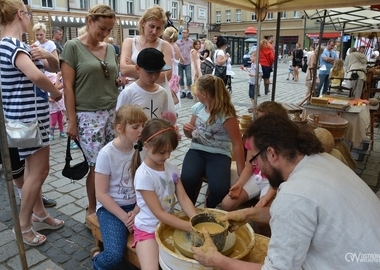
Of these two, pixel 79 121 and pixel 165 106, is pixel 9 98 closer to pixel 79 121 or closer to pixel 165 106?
pixel 79 121

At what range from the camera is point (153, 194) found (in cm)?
198

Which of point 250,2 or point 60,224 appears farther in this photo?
point 250,2

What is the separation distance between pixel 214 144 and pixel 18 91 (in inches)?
64.1

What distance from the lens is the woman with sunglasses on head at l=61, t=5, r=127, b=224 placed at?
8.19 feet

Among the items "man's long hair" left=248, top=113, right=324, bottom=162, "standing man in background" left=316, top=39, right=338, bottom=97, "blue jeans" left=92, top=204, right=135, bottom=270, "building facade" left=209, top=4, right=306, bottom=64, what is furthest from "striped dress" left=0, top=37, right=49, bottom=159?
"building facade" left=209, top=4, right=306, bottom=64

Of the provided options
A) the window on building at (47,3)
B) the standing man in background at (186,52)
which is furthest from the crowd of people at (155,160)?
the window on building at (47,3)

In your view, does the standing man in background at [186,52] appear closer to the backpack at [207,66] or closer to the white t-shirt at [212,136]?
the backpack at [207,66]

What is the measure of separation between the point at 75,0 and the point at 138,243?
2677 centimetres

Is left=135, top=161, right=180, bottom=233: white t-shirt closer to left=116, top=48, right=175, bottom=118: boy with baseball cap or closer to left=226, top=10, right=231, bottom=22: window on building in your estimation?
left=116, top=48, right=175, bottom=118: boy with baseball cap

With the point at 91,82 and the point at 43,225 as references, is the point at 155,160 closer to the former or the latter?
the point at 91,82

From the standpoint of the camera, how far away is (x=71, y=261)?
2.51 metres

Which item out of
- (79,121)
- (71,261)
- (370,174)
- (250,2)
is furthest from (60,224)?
(370,174)

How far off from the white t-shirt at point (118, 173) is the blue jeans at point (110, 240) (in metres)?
0.14

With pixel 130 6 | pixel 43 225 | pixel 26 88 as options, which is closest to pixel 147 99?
pixel 26 88
